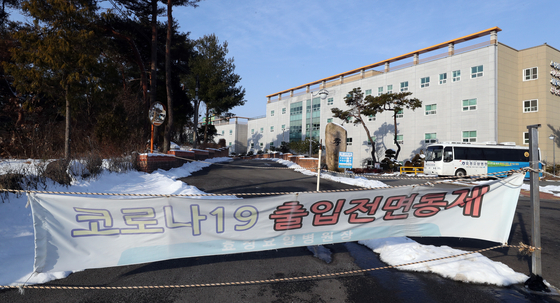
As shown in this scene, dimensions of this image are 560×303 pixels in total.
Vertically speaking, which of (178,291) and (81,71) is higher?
(81,71)

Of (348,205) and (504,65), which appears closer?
(348,205)

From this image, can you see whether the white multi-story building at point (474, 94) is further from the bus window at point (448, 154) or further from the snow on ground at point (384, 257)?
the snow on ground at point (384, 257)

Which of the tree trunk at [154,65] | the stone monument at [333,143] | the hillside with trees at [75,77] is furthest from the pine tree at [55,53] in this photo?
the stone monument at [333,143]

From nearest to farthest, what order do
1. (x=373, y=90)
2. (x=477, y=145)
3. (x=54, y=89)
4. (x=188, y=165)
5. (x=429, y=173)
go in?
1. (x=54, y=89)
2. (x=188, y=165)
3. (x=477, y=145)
4. (x=429, y=173)
5. (x=373, y=90)

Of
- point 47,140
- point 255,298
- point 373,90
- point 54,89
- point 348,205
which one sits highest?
point 373,90

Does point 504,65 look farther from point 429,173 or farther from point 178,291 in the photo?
point 178,291

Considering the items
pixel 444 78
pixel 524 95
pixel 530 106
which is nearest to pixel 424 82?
pixel 444 78

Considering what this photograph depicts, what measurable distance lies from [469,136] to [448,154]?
1550cm

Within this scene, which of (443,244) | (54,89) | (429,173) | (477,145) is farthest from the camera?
(429,173)

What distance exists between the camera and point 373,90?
45.8 metres

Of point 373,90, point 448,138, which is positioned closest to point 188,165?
point 448,138

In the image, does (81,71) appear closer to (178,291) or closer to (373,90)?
(178,291)

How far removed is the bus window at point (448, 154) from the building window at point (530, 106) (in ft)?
68.5

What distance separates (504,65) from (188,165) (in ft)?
125
